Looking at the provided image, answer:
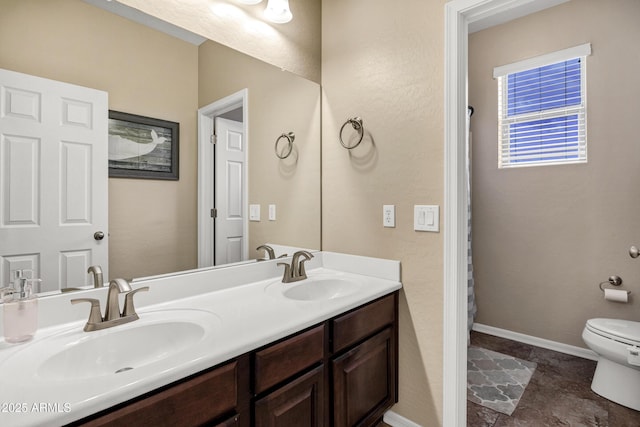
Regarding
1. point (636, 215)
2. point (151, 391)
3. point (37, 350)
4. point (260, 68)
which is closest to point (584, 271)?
point (636, 215)

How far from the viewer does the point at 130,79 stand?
1.21 metres

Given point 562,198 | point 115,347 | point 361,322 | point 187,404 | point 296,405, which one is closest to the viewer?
point 187,404

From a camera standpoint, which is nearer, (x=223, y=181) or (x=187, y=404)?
(x=187, y=404)

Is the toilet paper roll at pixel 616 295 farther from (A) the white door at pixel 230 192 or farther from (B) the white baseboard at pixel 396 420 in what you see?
(A) the white door at pixel 230 192

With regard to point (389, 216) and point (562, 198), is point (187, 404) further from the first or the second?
point (562, 198)

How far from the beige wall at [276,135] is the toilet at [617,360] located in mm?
1814

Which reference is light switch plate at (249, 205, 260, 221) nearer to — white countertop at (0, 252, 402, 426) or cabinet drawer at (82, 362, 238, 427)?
white countertop at (0, 252, 402, 426)

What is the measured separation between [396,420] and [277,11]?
2207 mm

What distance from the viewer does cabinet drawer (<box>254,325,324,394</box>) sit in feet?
3.20

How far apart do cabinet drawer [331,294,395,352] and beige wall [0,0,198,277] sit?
0.70m

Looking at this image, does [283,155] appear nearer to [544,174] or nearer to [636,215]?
[544,174]

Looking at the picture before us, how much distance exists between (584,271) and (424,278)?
5.65ft

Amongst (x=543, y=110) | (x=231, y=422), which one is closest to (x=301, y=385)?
(x=231, y=422)

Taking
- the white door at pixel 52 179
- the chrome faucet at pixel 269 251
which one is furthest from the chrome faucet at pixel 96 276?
the chrome faucet at pixel 269 251
